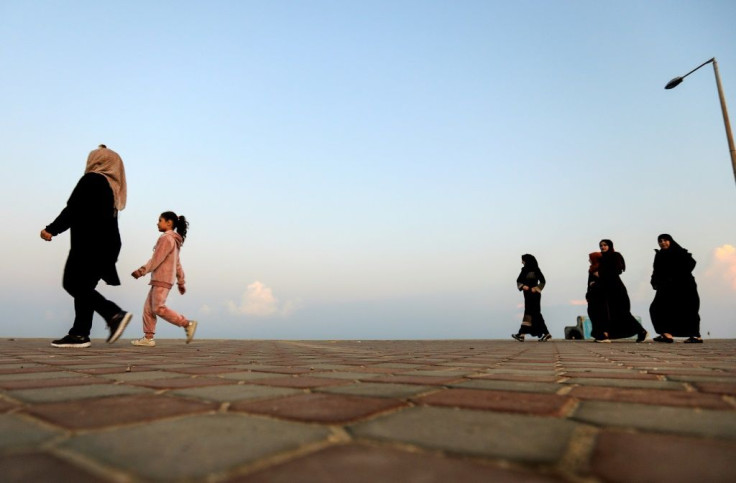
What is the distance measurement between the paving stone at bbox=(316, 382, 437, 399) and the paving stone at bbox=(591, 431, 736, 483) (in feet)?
2.73

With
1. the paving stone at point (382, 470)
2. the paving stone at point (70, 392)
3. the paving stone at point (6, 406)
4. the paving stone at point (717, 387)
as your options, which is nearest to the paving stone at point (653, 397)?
the paving stone at point (717, 387)

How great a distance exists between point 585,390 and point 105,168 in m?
5.54

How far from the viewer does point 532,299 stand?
1058 centimetres

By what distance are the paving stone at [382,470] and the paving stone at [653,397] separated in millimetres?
1029

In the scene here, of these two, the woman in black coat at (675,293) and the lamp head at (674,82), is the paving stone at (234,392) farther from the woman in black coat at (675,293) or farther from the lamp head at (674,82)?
the lamp head at (674,82)

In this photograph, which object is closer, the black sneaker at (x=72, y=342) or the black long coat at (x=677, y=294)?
the black sneaker at (x=72, y=342)

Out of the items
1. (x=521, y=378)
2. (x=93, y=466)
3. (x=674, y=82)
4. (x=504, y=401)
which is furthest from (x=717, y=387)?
(x=674, y=82)

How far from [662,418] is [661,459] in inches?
18.4

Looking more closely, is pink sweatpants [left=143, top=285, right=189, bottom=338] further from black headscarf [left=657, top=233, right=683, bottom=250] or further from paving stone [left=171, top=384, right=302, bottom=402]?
black headscarf [left=657, top=233, right=683, bottom=250]

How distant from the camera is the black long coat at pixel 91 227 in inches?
192

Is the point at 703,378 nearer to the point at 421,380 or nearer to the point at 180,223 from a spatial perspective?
the point at 421,380

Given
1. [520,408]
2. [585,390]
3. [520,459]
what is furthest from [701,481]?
[585,390]

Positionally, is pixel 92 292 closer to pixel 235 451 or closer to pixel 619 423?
pixel 235 451

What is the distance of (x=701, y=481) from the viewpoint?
2.44ft
